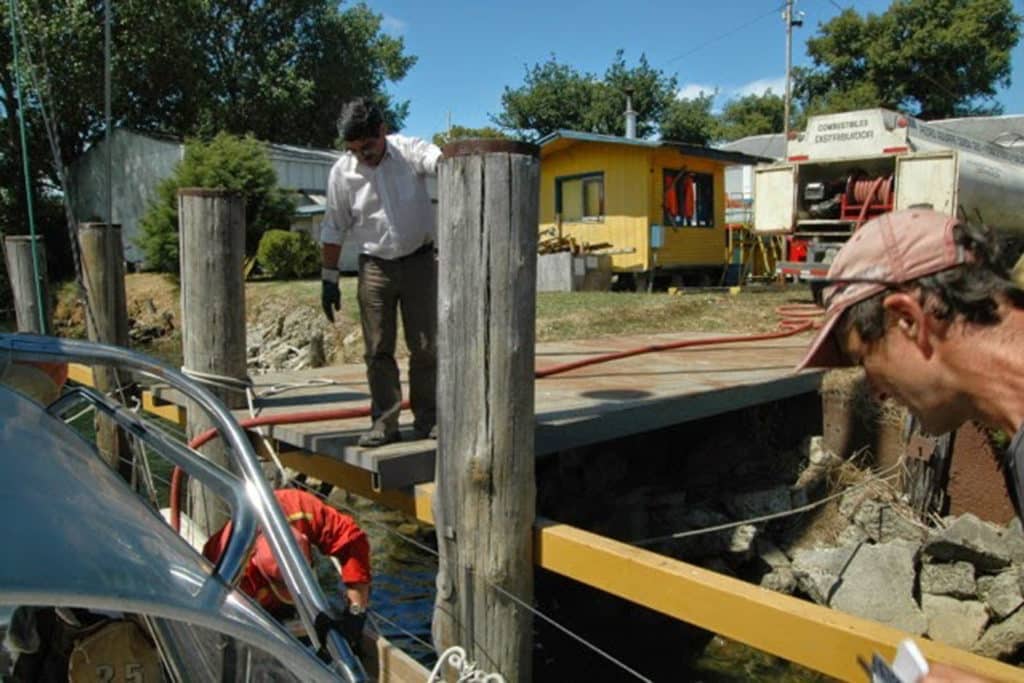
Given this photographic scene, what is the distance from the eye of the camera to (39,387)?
9.79 ft

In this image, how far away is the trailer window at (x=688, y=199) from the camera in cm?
1973

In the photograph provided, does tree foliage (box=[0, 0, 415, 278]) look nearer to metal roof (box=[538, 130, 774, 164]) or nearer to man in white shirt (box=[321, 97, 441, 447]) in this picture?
metal roof (box=[538, 130, 774, 164])

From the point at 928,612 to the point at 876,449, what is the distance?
Answer: 1663 millimetres

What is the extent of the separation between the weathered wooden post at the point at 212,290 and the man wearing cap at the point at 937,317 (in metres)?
3.64

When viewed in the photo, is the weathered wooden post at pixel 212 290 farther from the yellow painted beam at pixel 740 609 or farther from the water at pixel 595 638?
the yellow painted beam at pixel 740 609

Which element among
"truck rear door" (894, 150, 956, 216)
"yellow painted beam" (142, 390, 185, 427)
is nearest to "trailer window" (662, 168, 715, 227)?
"truck rear door" (894, 150, 956, 216)

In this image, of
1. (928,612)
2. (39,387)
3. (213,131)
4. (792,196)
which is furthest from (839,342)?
(213,131)

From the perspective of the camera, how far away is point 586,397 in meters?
5.66

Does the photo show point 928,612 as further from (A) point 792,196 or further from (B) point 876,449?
(A) point 792,196

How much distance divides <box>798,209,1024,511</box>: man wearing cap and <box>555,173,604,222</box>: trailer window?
18053mm

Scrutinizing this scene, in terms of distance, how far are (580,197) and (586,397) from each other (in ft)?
49.4

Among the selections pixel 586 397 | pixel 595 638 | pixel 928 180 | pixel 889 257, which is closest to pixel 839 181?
pixel 928 180

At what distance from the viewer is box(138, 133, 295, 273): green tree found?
68.6 ft

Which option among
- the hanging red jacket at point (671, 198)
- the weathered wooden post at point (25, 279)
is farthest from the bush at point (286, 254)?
the weathered wooden post at point (25, 279)
